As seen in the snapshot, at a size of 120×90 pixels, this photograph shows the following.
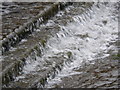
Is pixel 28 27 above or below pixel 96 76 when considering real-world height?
above

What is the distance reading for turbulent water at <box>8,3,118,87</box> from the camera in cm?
802

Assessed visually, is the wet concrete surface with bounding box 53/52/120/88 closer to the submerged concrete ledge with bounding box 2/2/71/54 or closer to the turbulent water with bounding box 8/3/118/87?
the turbulent water with bounding box 8/3/118/87

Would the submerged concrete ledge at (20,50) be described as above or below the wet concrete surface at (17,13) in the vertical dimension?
below

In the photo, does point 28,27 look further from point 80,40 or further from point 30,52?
point 30,52

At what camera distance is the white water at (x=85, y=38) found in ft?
28.4

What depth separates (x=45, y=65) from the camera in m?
7.84

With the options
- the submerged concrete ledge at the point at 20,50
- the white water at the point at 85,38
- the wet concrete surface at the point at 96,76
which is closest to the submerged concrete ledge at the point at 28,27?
the submerged concrete ledge at the point at 20,50

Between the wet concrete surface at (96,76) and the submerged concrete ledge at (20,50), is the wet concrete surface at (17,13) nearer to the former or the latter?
the submerged concrete ledge at (20,50)

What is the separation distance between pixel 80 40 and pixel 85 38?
236 mm

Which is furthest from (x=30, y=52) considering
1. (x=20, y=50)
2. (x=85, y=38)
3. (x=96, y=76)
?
(x=85, y=38)

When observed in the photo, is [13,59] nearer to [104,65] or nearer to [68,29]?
[104,65]

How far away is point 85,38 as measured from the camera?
988 centimetres

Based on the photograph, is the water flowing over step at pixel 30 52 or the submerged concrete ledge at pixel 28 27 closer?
the water flowing over step at pixel 30 52

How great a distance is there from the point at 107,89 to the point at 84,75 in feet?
2.53
